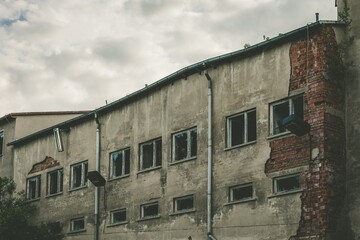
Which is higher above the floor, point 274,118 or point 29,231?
point 274,118

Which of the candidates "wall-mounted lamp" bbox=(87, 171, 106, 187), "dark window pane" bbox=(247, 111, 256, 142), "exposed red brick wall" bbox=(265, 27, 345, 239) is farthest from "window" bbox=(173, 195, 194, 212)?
"wall-mounted lamp" bbox=(87, 171, 106, 187)

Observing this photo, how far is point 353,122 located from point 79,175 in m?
13.9

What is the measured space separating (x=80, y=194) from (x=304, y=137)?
40.4 feet

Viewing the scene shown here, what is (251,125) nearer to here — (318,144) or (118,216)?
(318,144)

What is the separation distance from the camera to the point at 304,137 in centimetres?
1980

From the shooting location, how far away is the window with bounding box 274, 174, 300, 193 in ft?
65.1

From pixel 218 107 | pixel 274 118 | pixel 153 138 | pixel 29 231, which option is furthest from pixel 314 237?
pixel 29 231

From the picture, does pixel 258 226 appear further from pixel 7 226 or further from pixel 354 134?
pixel 7 226

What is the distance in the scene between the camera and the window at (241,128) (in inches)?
854

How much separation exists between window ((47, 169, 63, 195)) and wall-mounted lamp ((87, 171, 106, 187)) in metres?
4.29

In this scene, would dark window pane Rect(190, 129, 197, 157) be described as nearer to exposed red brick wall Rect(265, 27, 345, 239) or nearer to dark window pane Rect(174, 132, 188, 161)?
dark window pane Rect(174, 132, 188, 161)

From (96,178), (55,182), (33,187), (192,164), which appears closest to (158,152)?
(192,164)

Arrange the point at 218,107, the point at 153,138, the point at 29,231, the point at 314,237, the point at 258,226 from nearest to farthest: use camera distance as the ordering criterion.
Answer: the point at 314,237 → the point at 258,226 → the point at 218,107 → the point at 153,138 → the point at 29,231

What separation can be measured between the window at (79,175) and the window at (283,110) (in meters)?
10.8
